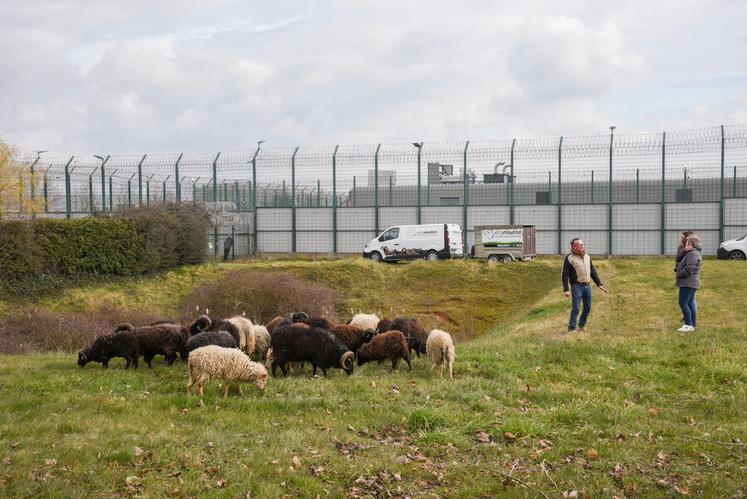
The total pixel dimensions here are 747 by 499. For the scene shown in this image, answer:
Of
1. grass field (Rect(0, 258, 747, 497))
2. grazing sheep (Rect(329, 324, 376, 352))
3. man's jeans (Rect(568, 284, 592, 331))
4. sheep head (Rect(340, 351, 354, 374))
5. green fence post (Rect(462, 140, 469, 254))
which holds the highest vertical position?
green fence post (Rect(462, 140, 469, 254))

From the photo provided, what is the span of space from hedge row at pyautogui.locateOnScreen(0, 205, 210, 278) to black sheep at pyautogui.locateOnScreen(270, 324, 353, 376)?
16.2 meters

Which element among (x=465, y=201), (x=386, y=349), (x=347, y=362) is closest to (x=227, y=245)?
(x=465, y=201)

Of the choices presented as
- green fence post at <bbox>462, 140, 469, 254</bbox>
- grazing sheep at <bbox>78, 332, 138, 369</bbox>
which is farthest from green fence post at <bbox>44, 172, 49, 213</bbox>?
grazing sheep at <bbox>78, 332, 138, 369</bbox>

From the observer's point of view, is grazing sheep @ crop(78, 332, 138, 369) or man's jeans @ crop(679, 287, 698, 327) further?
man's jeans @ crop(679, 287, 698, 327)

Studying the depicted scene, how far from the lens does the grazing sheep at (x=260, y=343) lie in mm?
12914

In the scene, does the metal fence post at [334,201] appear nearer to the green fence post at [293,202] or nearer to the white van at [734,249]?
the green fence post at [293,202]

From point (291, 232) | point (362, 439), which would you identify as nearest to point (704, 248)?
point (291, 232)

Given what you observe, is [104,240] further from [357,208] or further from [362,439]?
[362,439]

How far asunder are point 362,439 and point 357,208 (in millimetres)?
28475

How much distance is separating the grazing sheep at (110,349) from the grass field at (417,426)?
232mm

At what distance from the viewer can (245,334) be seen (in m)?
12.6

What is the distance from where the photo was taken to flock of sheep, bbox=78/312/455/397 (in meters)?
9.31

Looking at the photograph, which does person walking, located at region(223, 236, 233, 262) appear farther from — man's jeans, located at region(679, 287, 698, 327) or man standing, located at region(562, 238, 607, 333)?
man's jeans, located at region(679, 287, 698, 327)

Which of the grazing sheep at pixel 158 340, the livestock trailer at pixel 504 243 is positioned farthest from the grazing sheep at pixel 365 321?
the livestock trailer at pixel 504 243
